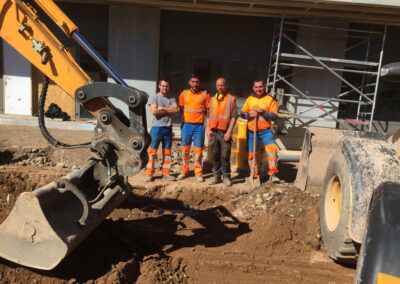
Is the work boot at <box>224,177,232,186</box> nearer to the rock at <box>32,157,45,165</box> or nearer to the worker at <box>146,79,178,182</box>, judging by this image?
the worker at <box>146,79,178,182</box>

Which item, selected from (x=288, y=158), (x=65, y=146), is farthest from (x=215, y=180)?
(x=65, y=146)

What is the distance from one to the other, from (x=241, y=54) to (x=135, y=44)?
346 centimetres

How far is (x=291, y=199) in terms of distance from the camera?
199 inches

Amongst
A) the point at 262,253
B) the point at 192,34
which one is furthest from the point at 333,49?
the point at 262,253

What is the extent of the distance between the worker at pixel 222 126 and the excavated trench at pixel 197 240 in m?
0.39

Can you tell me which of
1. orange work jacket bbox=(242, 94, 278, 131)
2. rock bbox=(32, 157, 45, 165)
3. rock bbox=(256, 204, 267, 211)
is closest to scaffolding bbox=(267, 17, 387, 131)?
orange work jacket bbox=(242, 94, 278, 131)

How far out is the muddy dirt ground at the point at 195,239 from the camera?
310 cm

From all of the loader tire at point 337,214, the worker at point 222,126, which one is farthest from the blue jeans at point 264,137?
the loader tire at point 337,214

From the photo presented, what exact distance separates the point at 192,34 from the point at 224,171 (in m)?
5.75

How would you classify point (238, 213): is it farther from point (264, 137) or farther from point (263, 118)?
point (263, 118)

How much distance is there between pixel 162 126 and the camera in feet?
20.8

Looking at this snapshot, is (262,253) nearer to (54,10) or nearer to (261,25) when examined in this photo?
(54,10)

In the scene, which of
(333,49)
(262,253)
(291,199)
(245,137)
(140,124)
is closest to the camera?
(140,124)

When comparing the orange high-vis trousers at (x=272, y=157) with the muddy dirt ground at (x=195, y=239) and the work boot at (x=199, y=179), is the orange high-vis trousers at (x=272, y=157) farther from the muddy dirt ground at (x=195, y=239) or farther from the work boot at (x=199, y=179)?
the work boot at (x=199, y=179)
